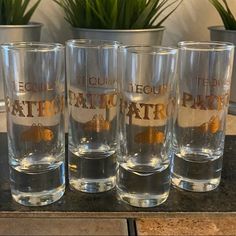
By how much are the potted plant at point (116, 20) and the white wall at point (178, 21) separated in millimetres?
92

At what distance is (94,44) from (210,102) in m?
0.14

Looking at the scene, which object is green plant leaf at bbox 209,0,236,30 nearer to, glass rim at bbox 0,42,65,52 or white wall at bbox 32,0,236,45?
white wall at bbox 32,0,236,45

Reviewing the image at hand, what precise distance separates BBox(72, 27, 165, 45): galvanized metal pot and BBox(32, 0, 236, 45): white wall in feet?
0.38

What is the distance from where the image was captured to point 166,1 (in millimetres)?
796

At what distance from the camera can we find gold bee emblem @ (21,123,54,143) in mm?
476

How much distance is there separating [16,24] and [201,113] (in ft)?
1.25

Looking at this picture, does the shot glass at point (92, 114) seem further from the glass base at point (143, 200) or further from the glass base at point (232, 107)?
the glass base at point (232, 107)

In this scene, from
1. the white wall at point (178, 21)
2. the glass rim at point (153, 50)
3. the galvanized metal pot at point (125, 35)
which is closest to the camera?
the glass rim at point (153, 50)

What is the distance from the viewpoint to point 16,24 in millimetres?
758

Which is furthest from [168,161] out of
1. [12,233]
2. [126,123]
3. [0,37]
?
[0,37]

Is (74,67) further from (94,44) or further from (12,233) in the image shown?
(12,233)

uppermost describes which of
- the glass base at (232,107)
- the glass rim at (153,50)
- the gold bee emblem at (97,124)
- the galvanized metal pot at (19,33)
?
the glass rim at (153,50)

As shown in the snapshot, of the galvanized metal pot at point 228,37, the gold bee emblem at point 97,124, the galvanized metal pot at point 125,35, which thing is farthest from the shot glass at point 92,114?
the galvanized metal pot at point 228,37

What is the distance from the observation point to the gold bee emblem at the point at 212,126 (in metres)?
0.52
